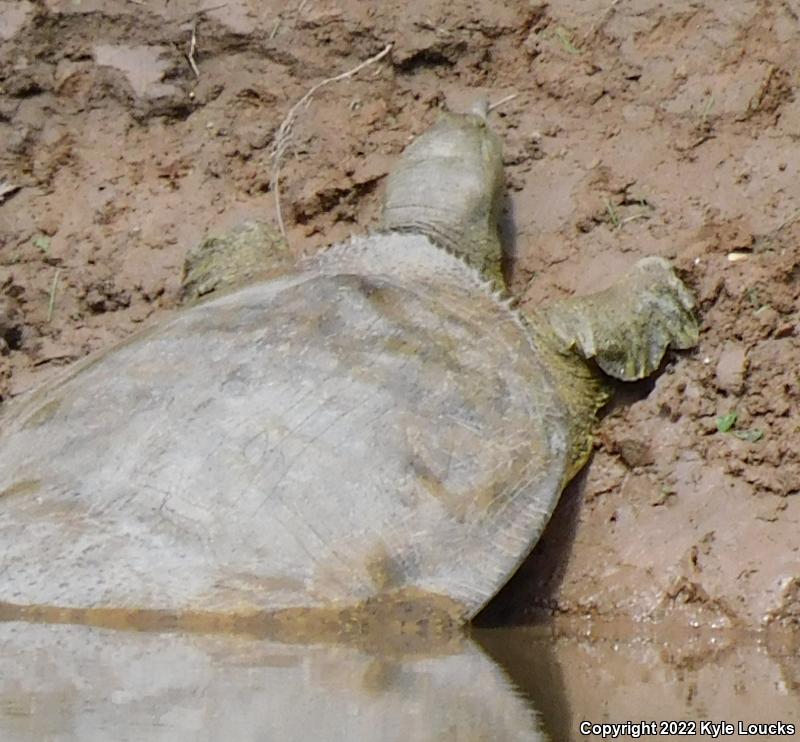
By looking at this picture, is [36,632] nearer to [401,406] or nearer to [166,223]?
[401,406]

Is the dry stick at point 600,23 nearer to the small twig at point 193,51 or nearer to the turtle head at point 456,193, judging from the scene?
the turtle head at point 456,193

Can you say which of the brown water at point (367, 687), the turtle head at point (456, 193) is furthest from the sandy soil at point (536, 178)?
the brown water at point (367, 687)

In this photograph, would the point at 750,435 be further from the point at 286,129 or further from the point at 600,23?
the point at 286,129

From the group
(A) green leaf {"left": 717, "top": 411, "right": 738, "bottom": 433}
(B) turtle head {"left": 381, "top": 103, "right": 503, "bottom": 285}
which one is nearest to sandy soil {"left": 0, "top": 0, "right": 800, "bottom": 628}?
(A) green leaf {"left": 717, "top": 411, "right": 738, "bottom": 433}

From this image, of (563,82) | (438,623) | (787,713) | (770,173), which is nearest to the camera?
(787,713)

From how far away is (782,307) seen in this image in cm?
576

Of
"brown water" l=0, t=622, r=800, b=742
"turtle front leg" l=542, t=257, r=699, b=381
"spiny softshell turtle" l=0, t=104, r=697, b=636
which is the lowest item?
"brown water" l=0, t=622, r=800, b=742

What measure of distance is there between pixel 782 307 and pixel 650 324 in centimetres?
43

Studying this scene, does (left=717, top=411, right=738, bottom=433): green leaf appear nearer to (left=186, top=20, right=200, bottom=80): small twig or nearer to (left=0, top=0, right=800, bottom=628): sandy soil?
(left=0, top=0, right=800, bottom=628): sandy soil

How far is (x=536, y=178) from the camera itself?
21.5 ft

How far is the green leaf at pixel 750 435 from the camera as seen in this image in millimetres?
5512

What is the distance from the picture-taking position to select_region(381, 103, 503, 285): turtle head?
623cm

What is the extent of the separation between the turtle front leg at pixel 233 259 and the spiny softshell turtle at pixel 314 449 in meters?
0.41

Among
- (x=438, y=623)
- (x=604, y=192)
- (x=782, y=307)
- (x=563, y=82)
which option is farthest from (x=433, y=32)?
(x=438, y=623)
